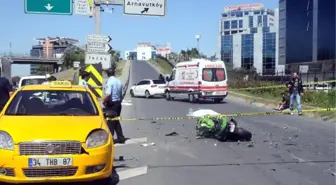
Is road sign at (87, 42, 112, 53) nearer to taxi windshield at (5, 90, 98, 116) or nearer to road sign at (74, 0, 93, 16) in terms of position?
road sign at (74, 0, 93, 16)

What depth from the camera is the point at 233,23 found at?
12838cm

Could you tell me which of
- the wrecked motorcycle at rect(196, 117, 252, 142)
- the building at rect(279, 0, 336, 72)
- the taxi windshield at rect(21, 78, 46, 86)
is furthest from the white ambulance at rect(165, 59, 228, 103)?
the building at rect(279, 0, 336, 72)

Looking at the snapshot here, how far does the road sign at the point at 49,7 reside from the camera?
16.8m

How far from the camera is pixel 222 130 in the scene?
11242mm

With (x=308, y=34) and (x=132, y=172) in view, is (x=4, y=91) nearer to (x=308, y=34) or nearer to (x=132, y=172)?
(x=132, y=172)

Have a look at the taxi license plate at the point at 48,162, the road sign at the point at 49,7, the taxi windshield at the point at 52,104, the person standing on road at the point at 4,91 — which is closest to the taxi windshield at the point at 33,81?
the road sign at the point at 49,7

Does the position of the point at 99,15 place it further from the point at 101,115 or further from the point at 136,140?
the point at 101,115

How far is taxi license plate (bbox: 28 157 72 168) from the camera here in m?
6.11

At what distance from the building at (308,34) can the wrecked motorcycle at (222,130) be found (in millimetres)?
48753

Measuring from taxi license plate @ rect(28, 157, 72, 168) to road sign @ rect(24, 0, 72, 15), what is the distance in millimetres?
11727

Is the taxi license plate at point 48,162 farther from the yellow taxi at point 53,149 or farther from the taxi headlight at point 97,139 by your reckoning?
the taxi headlight at point 97,139

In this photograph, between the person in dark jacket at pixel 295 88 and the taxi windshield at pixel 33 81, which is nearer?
the taxi windshield at pixel 33 81

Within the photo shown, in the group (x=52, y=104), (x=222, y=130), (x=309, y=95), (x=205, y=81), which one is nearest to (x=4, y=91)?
(x=52, y=104)

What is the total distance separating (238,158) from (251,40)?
91724mm
